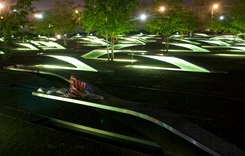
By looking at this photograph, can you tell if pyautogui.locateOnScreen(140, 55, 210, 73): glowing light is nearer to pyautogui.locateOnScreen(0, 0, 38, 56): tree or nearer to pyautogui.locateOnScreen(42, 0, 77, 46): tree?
pyautogui.locateOnScreen(0, 0, 38, 56): tree

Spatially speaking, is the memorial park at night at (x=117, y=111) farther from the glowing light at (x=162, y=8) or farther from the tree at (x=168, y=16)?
the glowing light at (x=162, y=8)

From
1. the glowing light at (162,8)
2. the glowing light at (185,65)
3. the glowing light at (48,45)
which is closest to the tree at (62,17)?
the glowing light at (48,45)

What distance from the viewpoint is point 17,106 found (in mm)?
9750

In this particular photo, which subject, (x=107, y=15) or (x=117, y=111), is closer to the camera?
(x=117, y=111)

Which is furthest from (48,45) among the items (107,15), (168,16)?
(168,16)

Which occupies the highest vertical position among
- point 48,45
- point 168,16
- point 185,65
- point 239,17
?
point 239,17

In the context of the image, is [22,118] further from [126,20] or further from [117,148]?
[126,20]

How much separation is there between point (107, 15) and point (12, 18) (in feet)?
46.2

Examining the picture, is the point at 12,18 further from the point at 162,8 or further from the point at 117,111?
the point at 162,8

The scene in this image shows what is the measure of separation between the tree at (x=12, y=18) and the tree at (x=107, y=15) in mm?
13527

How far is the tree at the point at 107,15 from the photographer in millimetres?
21597

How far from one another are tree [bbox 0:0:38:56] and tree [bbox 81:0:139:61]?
1353cm

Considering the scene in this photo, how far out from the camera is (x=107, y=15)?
71.0ft

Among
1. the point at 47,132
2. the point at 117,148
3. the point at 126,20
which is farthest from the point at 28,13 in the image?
the point at 126,20
